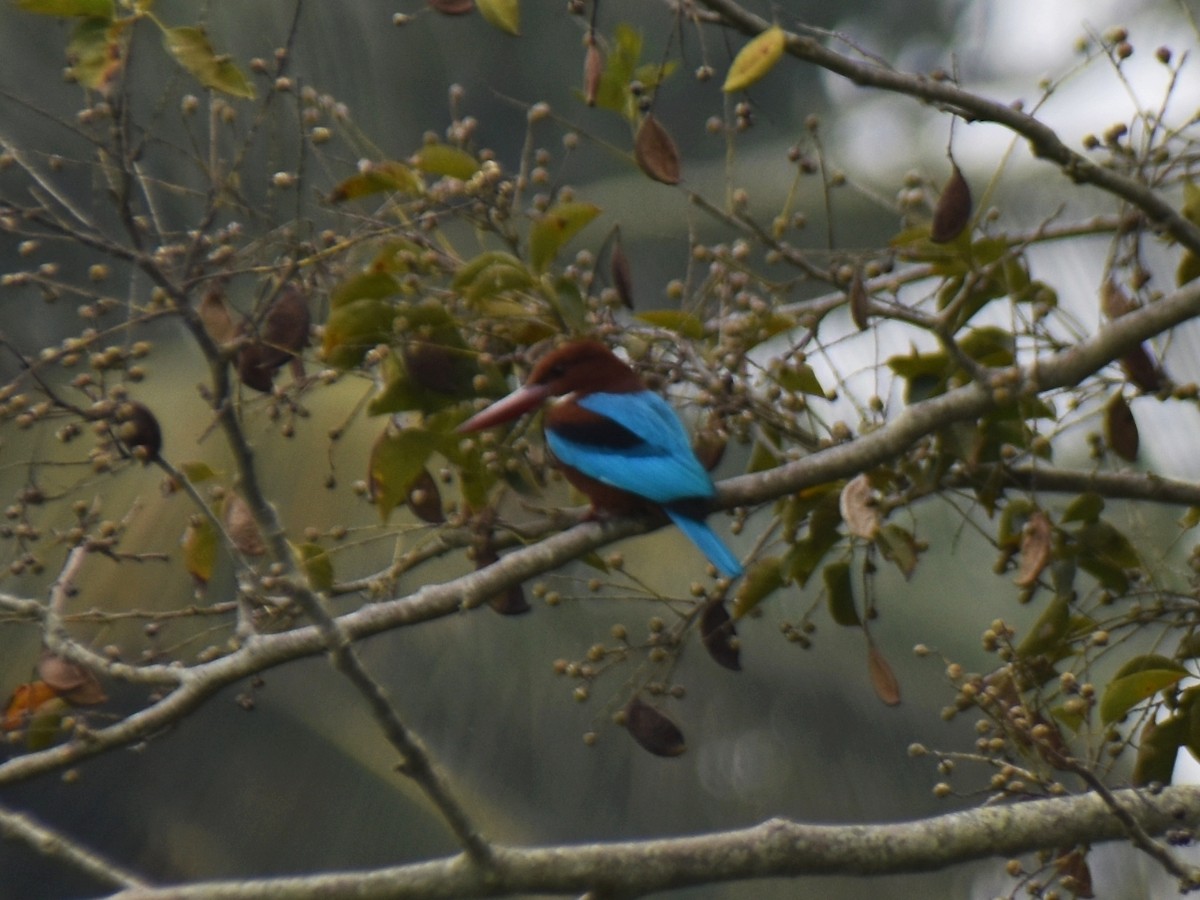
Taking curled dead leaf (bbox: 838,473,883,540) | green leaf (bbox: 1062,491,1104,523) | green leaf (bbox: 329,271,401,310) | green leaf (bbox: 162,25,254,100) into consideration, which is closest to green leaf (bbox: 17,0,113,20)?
green leaf (bbox: 162,25,254,100)

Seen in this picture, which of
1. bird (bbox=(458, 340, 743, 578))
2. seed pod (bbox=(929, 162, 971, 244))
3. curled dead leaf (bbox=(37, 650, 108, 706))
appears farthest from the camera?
bird (bbox=(458, 340, 743, 578))

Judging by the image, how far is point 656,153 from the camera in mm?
2180

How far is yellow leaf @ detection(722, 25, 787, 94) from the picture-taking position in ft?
6.04

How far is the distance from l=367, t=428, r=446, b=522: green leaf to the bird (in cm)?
19

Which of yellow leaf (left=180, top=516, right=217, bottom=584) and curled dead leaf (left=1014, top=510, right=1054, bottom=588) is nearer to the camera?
curled dead leaf (left=1014, top=510, right=1054, bottom=588)

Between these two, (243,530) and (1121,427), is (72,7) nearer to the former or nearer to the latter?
(243,530)

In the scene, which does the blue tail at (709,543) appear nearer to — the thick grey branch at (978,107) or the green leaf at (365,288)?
the green leaf at (365,288)

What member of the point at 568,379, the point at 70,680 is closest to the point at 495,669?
the point at 568,379

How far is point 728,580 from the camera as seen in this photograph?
8.56ft

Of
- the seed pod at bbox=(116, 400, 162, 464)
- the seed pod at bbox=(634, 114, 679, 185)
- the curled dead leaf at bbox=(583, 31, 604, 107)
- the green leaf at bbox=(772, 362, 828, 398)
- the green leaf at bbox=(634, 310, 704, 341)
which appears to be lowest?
the seed pod at bbox=(116, 400, 162, 464)

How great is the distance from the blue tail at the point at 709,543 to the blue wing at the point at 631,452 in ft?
0.19

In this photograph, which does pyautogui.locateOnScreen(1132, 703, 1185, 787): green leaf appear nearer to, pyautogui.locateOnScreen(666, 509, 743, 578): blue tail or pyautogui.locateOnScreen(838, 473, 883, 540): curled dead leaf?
pyautogui.locateOnScreen(838, 473, 883, 540): curled dead leaf

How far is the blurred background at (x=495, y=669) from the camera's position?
4.32 metres

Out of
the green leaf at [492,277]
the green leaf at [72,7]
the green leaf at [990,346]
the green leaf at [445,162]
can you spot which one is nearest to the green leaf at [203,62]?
the green leaf at [72,7]
